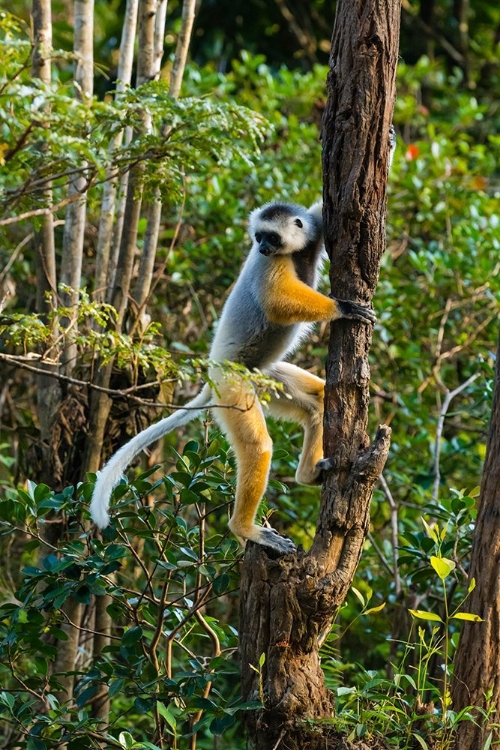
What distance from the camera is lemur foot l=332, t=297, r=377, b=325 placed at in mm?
4473

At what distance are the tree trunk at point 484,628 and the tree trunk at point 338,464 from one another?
661mm

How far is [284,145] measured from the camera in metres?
8.95

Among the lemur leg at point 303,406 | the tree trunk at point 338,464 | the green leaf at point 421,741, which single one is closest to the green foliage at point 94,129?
the tree trunk at point 338,464

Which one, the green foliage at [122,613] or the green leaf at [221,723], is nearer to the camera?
the green leaf at [221,723]

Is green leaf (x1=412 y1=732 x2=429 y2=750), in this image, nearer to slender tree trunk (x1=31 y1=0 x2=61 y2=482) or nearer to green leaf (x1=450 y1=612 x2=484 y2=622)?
green leaf (x1=450 y1=612 x2=484 y2=622)

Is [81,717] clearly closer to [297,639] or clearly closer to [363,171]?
[297,639]

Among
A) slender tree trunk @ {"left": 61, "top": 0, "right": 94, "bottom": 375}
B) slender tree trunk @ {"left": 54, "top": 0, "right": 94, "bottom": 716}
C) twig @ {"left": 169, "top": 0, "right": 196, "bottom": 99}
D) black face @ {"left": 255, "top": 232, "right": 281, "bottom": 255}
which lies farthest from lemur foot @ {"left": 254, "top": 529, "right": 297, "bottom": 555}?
twig @ {"left": 169, "top": 0, "right": 196, "bottom": 99}

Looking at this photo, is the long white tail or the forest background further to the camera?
the long white tail

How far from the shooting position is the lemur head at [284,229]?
213 inches

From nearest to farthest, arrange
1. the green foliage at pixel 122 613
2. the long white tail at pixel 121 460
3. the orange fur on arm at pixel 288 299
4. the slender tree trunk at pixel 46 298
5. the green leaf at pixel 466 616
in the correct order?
1. the green leaf at pixel 466 616
2. the green foliage at pixel 122 613
3. the long white tail at pixel 121 460
4. the orange fur on arm at pixel 288 299
5. the slender tree trunk at pixel 46 298

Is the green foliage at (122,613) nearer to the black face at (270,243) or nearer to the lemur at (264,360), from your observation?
the lemur at (264,360)

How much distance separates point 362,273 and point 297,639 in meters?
1.79

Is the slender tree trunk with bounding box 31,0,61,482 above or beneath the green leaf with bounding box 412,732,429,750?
above

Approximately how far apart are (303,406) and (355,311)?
1.18m
